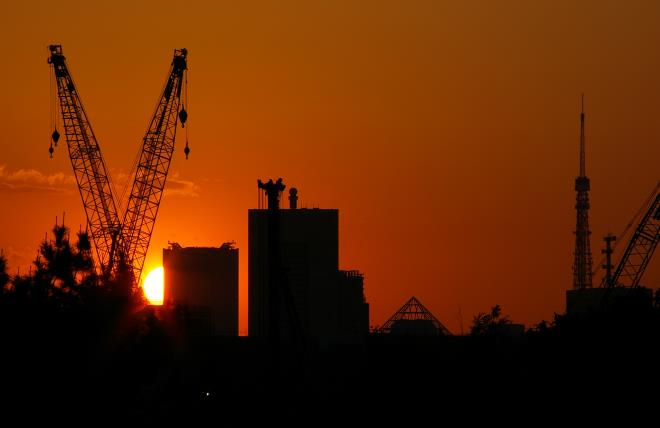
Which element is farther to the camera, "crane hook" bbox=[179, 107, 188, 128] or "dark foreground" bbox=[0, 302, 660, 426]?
"crane hook" bbox=[179, 107, 188, 128]

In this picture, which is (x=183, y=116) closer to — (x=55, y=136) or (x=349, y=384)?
(x=55, y=136)

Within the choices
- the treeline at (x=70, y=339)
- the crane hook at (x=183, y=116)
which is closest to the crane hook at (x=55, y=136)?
the crane hook at (x=183, y=116)

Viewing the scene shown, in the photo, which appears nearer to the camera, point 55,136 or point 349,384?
point 349,384

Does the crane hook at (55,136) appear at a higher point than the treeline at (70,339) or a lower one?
higher

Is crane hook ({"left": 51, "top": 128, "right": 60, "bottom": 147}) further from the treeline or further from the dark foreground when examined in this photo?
the treeline

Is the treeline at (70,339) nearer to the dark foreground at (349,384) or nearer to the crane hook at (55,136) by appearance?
the dark foreground at (349,384)

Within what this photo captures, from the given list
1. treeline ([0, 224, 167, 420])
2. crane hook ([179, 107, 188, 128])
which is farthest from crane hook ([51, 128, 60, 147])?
treeline ([0, 224, 167, 420])

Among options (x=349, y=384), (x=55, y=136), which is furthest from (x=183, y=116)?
(x=349, y=384)

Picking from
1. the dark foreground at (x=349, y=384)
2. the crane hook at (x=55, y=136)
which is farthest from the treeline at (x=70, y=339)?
the crane hook at (x=55, y=136)

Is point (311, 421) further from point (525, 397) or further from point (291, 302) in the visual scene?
point (291, 302)

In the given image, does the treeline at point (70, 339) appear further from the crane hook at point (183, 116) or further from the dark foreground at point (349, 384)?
the crane hook at point (183, 116)

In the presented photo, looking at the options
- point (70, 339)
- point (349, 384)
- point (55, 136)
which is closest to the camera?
point (70, 339)

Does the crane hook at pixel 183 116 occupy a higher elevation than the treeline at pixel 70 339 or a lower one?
higher

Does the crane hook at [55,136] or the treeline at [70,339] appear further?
the crane hook at [55,136]
